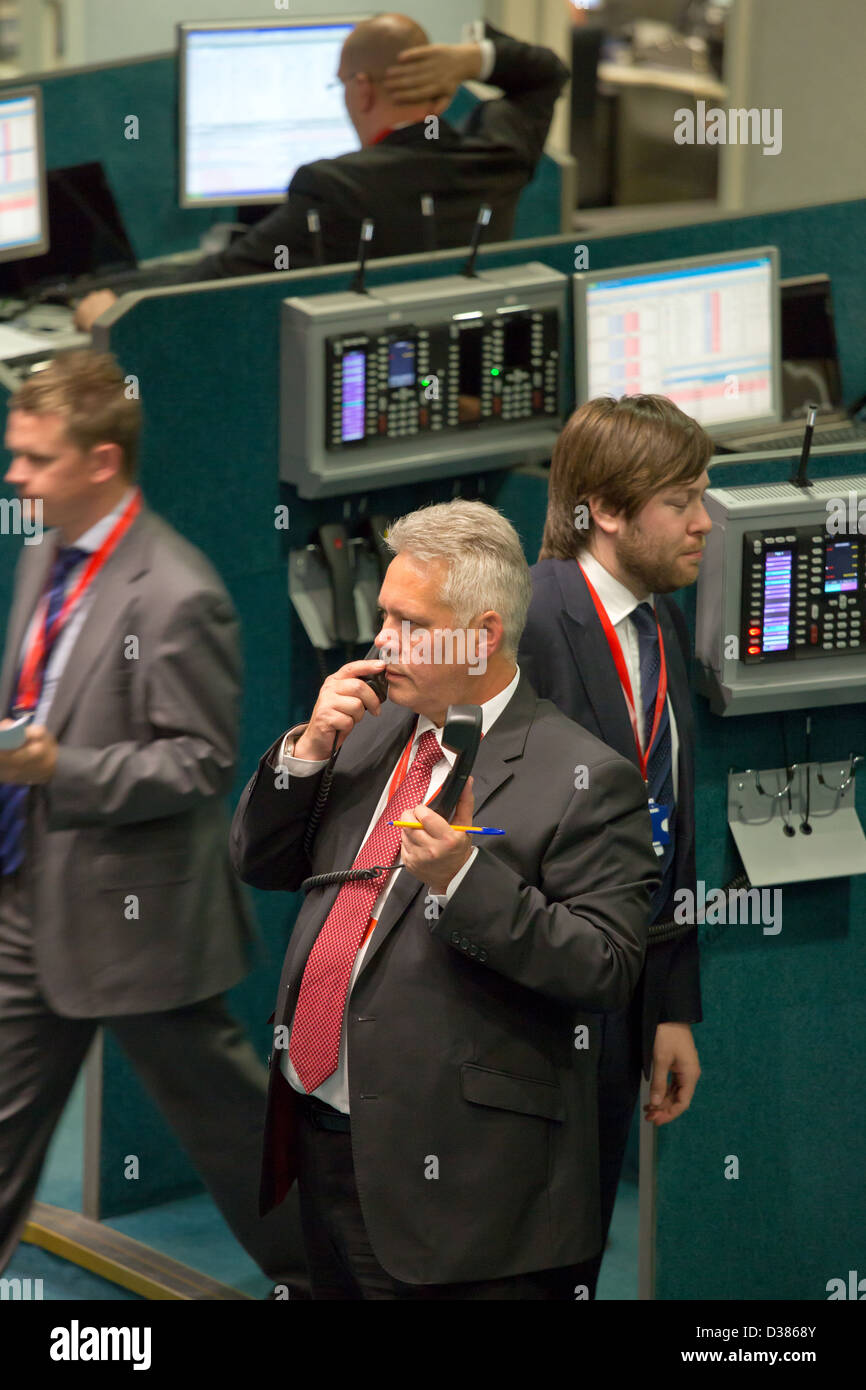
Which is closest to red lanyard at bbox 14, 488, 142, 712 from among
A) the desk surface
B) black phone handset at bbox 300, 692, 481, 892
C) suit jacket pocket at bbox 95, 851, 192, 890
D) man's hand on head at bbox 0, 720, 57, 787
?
man's hand on head at bbox 0, 720, 57, 787

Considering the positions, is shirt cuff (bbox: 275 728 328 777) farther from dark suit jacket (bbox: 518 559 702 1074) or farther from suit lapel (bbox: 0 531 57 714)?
suit lapel (bbox: 0 531 57 714)

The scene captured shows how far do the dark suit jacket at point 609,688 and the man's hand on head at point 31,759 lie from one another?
2.24ft

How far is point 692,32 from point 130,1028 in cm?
942

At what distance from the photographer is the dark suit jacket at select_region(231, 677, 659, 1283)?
211 cm

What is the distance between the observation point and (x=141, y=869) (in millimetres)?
2801

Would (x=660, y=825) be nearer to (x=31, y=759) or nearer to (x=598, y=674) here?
(x=598, y=674)

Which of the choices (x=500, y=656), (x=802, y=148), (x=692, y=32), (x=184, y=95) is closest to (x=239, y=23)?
(x=184, y=95)

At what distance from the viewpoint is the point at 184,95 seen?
16.6 ft

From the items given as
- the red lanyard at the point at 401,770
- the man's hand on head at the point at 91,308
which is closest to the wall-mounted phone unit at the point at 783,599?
the red lanyard at the point at 401,770

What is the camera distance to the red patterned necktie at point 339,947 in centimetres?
217

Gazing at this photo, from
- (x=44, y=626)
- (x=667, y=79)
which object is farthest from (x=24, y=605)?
(x=667, y=79)

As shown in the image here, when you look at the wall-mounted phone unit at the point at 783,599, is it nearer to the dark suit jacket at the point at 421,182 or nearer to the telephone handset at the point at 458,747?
the telephone handset at the point at 458,747
